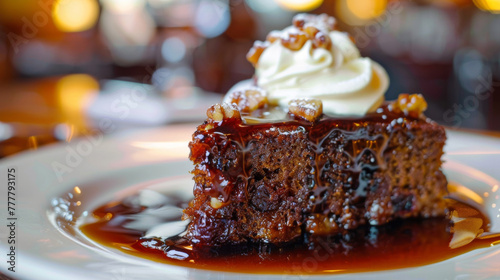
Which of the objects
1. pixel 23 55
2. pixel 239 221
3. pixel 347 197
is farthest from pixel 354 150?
pixel 23 55

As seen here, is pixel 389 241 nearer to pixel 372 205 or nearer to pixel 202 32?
pixel 372 205

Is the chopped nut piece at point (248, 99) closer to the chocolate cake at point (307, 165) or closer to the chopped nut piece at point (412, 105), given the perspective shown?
the chocolate cake at point (307, 165)

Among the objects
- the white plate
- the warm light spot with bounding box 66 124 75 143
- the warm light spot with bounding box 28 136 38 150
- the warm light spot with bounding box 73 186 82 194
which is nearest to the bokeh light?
the warm light spot with bounding box 66 124 75 143

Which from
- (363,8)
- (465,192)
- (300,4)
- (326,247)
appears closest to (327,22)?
(465,192)

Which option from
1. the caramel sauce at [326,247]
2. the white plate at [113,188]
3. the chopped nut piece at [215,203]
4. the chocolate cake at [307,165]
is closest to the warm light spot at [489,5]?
the white plate at [113,188]

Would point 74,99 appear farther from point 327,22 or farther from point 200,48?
point 200,48

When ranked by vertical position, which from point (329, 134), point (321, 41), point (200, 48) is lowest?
point (329, 134)
